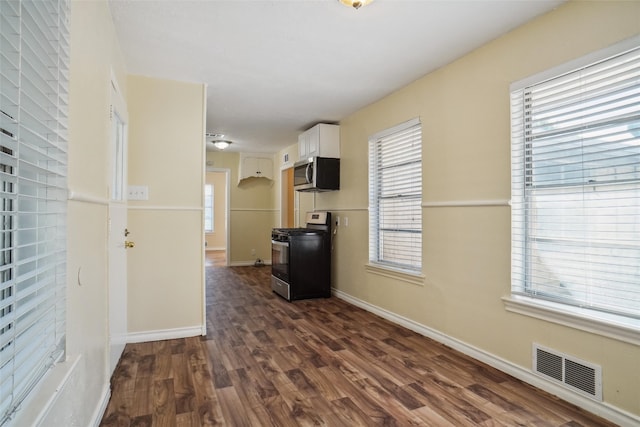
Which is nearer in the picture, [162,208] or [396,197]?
[162,208]

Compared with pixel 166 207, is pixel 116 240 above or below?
below

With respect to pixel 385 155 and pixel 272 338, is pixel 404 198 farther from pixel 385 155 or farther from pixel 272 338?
pixel 272 338

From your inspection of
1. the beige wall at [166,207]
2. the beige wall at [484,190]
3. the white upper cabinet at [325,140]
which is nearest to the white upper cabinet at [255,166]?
the white upper cabinet at [325,140]

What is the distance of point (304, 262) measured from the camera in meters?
4.29

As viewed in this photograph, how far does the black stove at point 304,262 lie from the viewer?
424 centimetres

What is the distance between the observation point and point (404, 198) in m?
3.40

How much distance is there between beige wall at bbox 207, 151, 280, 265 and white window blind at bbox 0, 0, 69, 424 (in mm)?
5899

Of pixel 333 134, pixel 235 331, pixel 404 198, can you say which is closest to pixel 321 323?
pixel 235 331

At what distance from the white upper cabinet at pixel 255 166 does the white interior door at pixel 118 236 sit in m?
4.13

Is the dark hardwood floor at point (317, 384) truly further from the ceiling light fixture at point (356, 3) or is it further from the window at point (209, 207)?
the window at point (209, 207)

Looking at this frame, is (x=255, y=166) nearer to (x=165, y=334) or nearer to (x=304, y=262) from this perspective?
(x=304, y=262)

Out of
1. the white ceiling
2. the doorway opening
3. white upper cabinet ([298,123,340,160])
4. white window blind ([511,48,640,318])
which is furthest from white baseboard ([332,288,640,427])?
the doorway opening

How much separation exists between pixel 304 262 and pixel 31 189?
3.34 m

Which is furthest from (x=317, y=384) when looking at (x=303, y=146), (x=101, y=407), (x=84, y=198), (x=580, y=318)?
(x=303, y=146)
